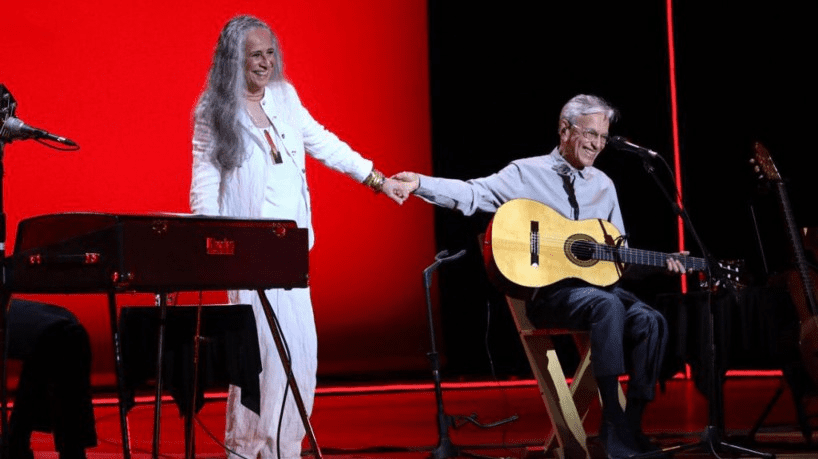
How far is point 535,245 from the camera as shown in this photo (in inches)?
152

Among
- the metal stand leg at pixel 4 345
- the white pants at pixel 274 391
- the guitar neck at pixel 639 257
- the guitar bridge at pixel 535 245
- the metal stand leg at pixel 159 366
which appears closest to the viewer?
the metal stand leg at pixel 4 345

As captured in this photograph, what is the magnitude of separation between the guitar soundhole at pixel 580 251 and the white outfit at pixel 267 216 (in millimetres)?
1016

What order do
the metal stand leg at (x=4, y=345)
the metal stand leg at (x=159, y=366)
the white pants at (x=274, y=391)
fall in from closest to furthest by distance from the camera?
the metal stand leg at (x=4, y=345), the metal stand leg at (x=159, y=366), the white pants at (x=274, y=391)

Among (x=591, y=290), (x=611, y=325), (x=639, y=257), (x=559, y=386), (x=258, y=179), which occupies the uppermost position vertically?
(x=258, y=179)

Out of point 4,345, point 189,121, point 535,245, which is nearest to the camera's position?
point 4,345

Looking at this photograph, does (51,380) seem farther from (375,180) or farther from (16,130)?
(375,180)

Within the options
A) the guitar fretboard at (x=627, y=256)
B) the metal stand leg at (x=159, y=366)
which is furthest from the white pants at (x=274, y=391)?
the guitar fretboard at (x=627, y=256)

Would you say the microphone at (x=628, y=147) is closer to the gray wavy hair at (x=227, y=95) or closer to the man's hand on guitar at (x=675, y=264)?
the man's hand on guitar at (x=675, y=264)

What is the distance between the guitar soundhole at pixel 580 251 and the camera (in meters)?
3.92

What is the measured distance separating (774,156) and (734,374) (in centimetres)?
166

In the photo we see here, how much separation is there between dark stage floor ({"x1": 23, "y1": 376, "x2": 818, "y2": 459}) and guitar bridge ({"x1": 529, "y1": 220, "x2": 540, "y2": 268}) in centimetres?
76

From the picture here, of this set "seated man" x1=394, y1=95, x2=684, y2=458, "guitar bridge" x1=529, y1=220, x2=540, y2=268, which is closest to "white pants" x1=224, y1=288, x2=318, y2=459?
"seated man" x1=394, y1=95, x2=684, y2=458

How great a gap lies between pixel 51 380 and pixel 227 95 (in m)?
1.20

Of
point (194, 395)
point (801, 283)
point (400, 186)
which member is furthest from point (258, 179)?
point (801, 283)
